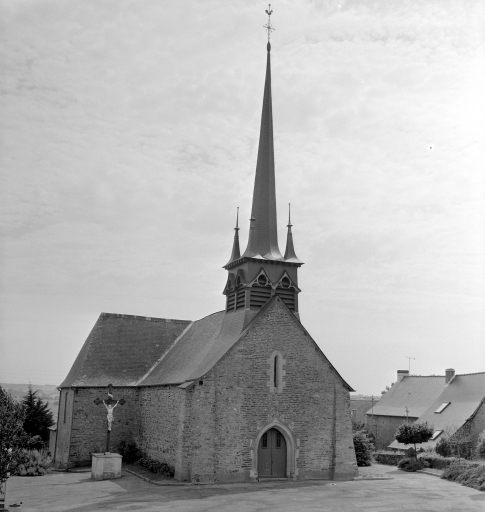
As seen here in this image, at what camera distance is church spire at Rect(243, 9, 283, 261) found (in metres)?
29.6

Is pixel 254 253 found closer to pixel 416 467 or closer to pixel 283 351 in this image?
pixel 283 351

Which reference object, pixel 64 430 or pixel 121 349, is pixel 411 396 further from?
pixel 64 430

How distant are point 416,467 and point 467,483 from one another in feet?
23.9

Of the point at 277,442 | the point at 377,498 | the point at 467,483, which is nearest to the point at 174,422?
the point at 277,442

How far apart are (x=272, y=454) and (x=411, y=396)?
25412mm

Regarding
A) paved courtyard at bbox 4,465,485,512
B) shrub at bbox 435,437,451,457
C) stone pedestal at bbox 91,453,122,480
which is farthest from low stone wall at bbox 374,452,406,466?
stone pedestal at bbox 91,453,122,480

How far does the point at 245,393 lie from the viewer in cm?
2612

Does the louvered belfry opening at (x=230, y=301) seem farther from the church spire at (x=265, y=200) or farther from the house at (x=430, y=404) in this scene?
the house at (x=430, y=404)

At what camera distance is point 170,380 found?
29.2m

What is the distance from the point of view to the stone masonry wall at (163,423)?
25.8 metres

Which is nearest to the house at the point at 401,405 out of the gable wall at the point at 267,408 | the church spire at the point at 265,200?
the gable wall at the point at 267,408

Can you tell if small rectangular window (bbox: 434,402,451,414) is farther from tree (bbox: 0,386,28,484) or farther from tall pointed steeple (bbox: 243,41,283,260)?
tree (bbox: 0,386,28,484)

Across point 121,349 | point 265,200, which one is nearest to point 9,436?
point 265,200

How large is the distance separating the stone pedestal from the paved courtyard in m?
0.48
